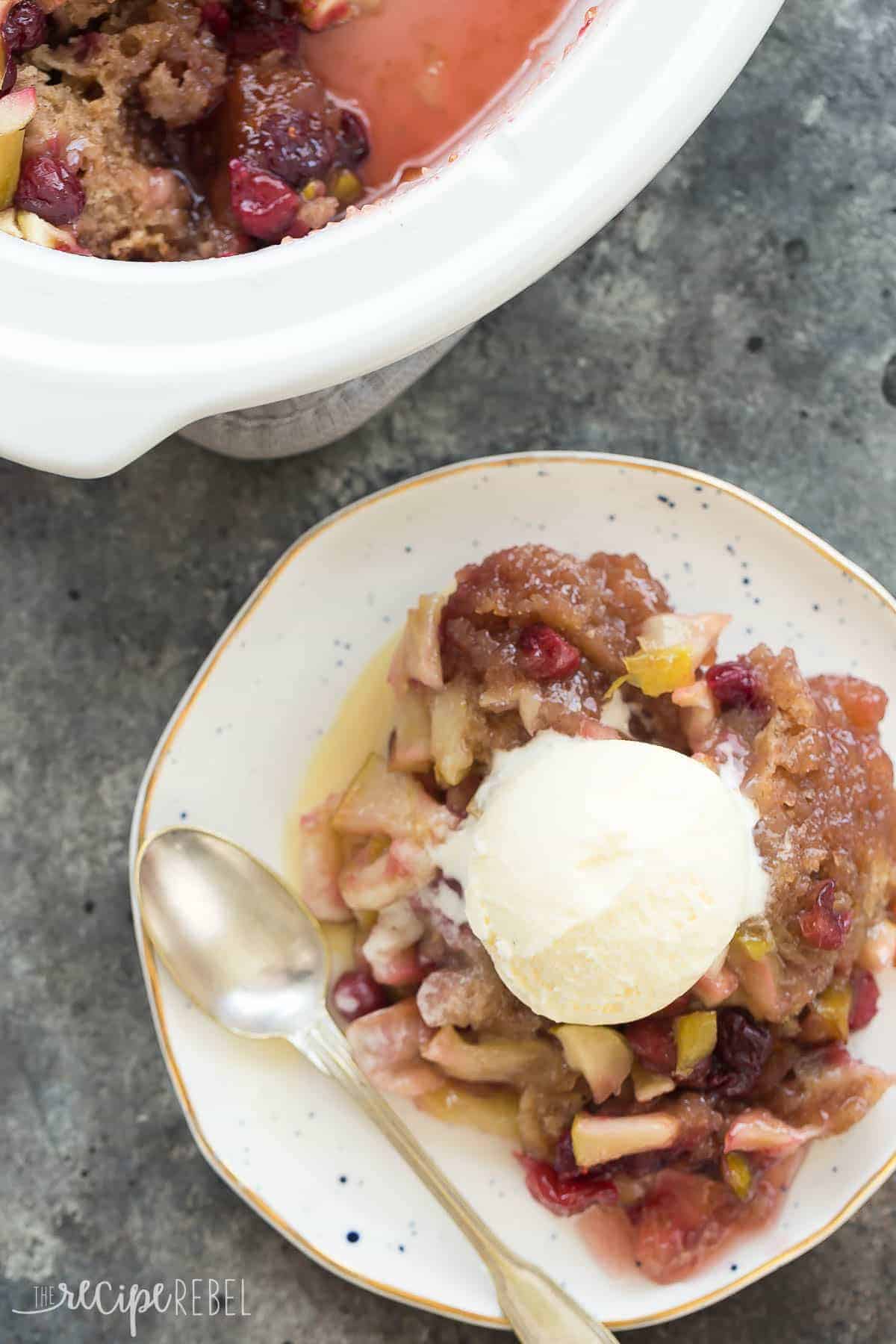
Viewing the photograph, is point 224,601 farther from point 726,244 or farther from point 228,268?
point 726,244

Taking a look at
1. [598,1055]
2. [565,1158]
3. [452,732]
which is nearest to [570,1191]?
[565,1158]

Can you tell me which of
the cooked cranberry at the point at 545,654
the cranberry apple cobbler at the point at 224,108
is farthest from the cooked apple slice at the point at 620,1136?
the cranberry apple cobbler at the point at 224,108

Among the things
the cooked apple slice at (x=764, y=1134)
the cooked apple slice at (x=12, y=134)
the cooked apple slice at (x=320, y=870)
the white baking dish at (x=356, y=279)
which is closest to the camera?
the white baking dish at (x=356, y=279)

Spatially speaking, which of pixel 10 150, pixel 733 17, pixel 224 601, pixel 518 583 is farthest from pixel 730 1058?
pixel 10 150

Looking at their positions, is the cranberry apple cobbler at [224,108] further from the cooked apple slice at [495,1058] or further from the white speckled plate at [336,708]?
the cooked apple slice at [495,1058]

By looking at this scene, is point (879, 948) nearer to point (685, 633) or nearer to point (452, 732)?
point (685, 633)

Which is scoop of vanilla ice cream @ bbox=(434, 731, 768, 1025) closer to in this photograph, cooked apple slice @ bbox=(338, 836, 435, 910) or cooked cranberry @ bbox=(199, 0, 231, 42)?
cooked apple slice @ bbox=(338, 836, 435, 910)

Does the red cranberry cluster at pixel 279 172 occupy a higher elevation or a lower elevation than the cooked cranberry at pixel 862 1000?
higher

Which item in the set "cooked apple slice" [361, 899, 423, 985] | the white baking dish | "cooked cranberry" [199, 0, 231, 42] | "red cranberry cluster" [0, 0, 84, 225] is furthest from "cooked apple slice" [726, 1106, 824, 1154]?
"cooked cranberry" [199, 0, 231, 42]
